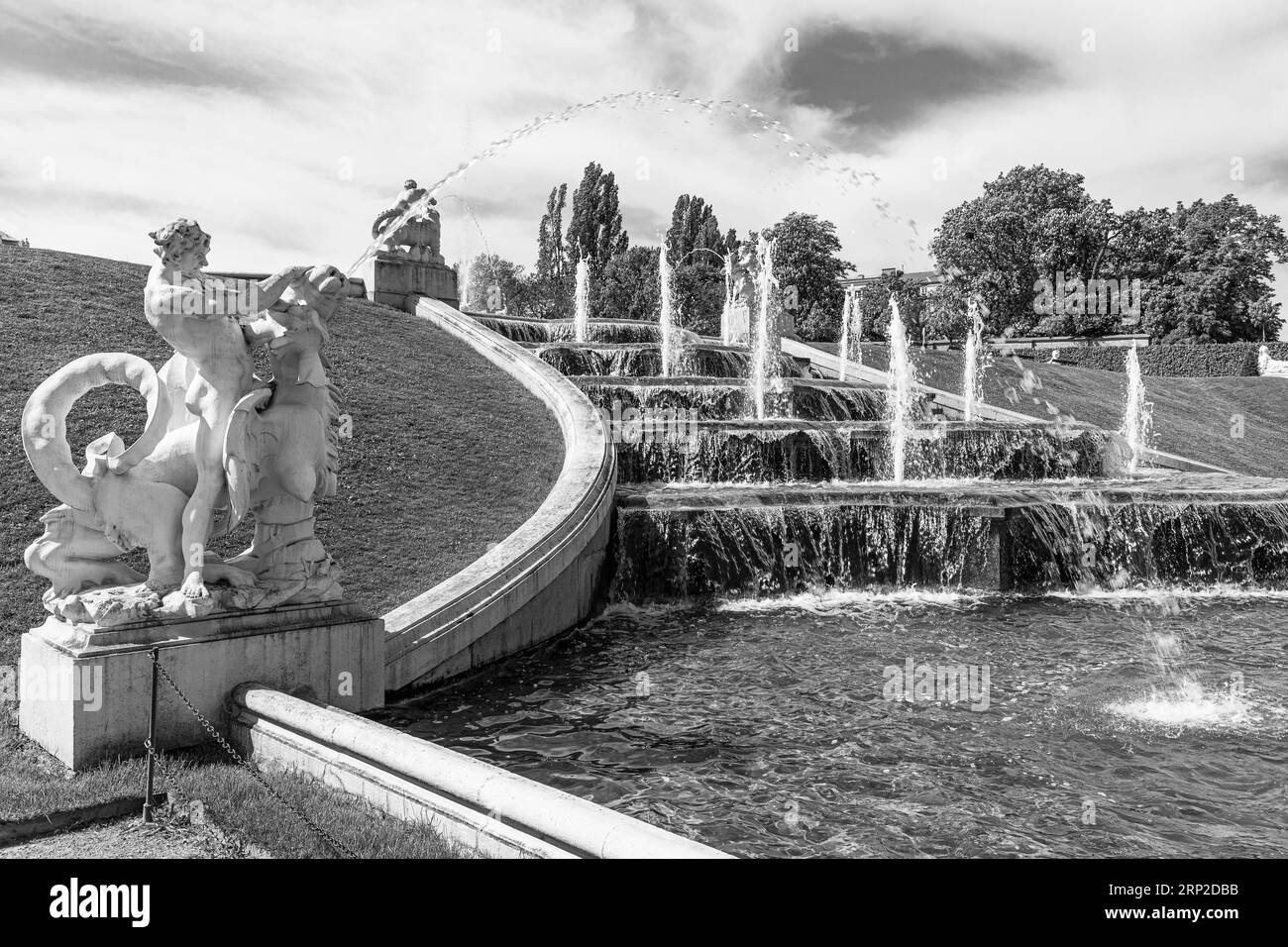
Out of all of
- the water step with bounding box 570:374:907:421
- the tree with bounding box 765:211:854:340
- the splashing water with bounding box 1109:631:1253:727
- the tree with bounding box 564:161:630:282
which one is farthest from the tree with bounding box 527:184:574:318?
the splashing water with bounding box 1109:631:1253:727

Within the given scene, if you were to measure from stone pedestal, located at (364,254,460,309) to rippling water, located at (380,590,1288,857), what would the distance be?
14455 millimetres

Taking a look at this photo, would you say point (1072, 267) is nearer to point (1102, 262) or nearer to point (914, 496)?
point (1102, 262)

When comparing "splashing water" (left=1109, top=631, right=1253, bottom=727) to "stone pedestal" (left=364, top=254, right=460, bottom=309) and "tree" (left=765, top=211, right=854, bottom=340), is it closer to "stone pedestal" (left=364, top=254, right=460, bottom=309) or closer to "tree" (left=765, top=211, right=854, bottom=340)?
"stone pedestal" (left=364, top=254, right=460, bottom=309)

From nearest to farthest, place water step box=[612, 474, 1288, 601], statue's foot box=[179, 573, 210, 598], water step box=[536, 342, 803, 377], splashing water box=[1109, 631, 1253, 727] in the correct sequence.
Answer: statue's foot box=[179, 573, 210, 598], splashing water box=[1109, 631, 1253, 727], water step box=[612, 474, 1288, 601], water step box=[536, 342, 803, 377]

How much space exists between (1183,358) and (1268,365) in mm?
3636

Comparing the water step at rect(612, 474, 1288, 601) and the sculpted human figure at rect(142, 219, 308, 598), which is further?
the water step at rect(612, 474, 1288, 601)

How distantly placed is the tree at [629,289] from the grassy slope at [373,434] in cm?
4763

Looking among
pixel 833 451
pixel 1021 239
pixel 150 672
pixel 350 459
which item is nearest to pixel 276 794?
pixel 150 672

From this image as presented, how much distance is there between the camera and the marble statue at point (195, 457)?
6090 mm

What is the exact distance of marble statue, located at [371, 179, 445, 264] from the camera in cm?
2384
